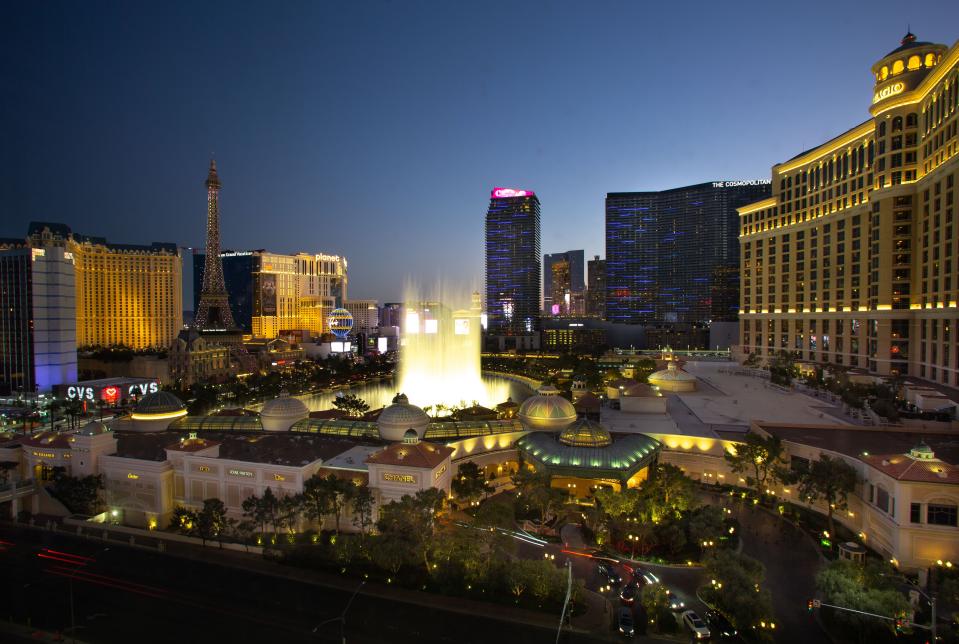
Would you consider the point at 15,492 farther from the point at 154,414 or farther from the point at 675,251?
the point at 675,251

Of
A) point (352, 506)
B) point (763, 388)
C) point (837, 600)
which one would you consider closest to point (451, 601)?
point (352, 506)

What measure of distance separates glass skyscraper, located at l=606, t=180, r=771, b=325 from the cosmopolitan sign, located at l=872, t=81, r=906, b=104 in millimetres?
103304

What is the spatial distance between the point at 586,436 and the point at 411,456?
1383cm

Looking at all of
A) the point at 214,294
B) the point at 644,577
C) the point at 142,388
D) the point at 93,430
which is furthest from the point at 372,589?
the point at 214,294

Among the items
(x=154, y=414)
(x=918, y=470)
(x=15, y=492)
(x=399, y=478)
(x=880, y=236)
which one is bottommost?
(x=15, y=492)

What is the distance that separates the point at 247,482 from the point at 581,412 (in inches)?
1275

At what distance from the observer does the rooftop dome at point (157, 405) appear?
48875 millimetres

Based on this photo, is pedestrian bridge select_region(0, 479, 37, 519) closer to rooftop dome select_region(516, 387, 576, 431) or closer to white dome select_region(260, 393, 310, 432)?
white dome select_region(260, 393, 310, 432)

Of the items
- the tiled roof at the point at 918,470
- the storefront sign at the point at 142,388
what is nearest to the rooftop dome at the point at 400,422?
the tiled roof at the point at 918,470

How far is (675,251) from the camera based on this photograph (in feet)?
569

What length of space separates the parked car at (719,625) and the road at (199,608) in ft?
18.2

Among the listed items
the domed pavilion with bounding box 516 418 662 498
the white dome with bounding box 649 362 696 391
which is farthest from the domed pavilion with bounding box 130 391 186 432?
the white dome with bounding box 649 362 696 391

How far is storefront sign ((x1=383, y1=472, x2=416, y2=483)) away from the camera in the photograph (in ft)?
110

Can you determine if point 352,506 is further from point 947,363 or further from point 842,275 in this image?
point 842,275
